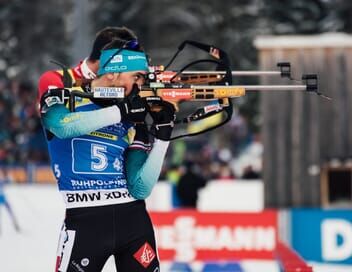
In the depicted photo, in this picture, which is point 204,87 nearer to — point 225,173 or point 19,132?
point 225,173

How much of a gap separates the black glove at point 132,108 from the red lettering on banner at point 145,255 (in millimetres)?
593

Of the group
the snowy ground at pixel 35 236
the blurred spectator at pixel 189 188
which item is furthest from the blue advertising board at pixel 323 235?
the blurred spectator at pixel 189 188

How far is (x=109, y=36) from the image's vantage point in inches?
193

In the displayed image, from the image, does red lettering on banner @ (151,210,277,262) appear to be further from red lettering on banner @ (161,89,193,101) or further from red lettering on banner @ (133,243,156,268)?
red lettering on banner @ (161,89,193,101)

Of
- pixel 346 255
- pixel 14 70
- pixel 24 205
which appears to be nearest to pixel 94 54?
pixel 346 255

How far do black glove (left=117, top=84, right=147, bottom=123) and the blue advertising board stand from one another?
6966mm

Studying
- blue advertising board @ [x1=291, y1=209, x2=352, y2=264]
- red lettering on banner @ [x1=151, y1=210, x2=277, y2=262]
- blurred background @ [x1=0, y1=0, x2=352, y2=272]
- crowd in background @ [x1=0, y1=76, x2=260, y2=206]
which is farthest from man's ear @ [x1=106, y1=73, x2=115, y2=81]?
crowd in background @ [x1=0, y1=76, x2=260, y2=206]

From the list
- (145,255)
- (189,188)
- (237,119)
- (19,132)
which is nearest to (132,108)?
(145,255)

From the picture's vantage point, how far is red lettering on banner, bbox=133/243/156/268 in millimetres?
4426

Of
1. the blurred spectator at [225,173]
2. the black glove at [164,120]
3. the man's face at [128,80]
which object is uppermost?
the man's face at [128,80]

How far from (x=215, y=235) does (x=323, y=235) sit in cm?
150

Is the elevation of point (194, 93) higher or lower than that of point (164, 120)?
higher

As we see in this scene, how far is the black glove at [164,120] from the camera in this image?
438 centimetres

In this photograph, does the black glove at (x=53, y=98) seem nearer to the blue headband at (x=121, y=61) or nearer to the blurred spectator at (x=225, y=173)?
the blue headband at (x=121, y=61)
